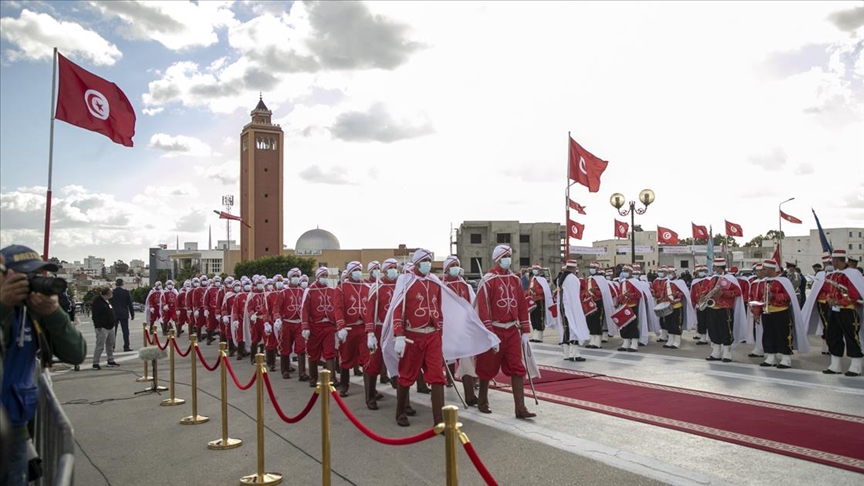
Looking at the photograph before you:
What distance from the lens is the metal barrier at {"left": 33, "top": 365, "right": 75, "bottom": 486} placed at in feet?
Result: 9.69

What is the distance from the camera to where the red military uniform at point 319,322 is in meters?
11.0

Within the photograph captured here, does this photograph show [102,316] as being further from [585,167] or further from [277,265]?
[277,265]

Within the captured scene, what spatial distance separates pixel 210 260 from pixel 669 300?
126 metres

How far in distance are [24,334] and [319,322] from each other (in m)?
7.81

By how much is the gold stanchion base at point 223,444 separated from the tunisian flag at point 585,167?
14.8 m

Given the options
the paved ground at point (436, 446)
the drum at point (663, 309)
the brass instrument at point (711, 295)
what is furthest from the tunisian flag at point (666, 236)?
the paved ground at point (436, 446)

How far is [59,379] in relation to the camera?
43.1ft

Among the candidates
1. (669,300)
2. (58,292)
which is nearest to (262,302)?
(669,300)

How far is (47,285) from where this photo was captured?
126 inches

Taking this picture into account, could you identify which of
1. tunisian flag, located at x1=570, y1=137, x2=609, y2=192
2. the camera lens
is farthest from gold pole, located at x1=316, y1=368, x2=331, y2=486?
tunisian flag, located at x1=570, y1=137, x2=609, y2=192

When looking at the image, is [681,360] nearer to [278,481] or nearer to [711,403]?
[711,403]

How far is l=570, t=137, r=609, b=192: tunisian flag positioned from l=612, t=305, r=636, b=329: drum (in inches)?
228

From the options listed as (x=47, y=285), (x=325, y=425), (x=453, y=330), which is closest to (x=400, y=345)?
(x=453, y=330)

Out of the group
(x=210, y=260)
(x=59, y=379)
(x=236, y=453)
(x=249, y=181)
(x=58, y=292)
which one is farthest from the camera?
(x=210, y=260)
